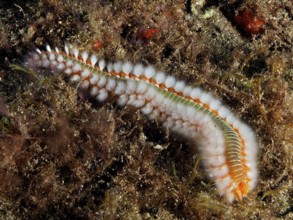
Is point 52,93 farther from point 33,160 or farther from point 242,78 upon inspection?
point 242,78

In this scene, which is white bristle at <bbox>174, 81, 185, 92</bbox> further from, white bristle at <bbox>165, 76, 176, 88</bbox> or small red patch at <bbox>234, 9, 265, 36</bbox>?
small red patch at <bbox>234, 9, 265, 36</bbox>

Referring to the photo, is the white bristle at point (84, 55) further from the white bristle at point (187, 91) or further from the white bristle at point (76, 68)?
the white bristle at point (187, 91)

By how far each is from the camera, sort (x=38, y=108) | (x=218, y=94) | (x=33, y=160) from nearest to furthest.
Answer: (x=33, y=160), (x=38, y=108), (x=218, y=94)

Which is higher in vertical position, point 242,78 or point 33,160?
point 242,78

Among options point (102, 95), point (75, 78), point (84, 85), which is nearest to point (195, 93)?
point (102, 95)

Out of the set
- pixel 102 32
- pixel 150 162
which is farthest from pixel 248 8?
pixel 150 162

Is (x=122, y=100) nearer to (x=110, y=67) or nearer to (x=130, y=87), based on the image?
(x=130, y=87)

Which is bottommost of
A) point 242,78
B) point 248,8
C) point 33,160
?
point 33,160

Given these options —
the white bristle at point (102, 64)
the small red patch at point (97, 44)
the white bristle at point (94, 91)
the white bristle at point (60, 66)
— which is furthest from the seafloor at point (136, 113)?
the white bristle at point (102, 64)
